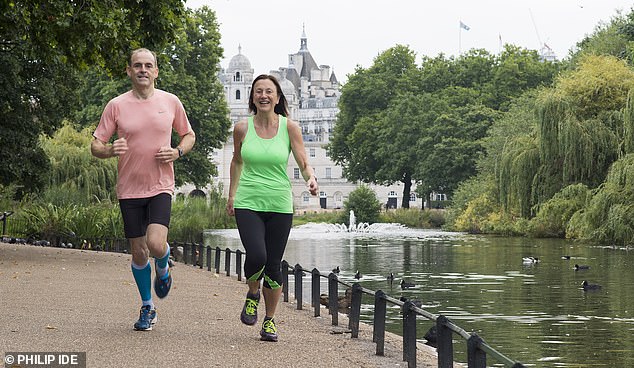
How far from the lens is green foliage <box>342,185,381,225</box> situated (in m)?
74.5

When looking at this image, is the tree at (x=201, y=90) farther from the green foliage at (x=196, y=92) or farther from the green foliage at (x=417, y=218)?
the green foliage at (x=417, y=218)

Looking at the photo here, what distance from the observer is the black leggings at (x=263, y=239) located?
354 inches

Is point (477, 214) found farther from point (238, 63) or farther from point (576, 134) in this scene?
point (238, 63)

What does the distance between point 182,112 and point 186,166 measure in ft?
159

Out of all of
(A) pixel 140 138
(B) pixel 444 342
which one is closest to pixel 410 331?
(B) pixel 444 342

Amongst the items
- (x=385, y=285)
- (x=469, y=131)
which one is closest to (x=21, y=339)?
(x=385, y=285)

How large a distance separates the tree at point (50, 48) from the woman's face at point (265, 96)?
7.30 m

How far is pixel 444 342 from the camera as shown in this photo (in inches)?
334

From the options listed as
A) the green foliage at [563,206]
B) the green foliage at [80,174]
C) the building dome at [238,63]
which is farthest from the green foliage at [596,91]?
the building dome at [238,63]

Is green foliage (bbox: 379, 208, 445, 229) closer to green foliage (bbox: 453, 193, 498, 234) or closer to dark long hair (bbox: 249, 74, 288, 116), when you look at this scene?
green foliage (bbox: 453, 193, 498, 234)

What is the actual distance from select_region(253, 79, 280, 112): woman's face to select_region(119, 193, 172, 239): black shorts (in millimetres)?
975

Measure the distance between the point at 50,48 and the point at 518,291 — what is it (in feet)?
33.0

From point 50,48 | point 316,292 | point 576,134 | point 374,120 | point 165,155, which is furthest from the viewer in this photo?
point 374,120

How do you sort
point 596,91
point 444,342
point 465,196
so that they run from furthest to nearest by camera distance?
point 465,196, point 596,91, point 444,342
